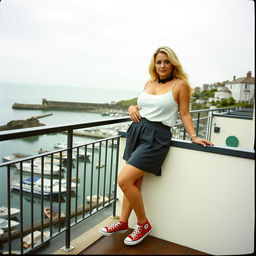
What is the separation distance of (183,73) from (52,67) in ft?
130

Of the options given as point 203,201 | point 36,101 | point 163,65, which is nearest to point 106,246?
point 203,201

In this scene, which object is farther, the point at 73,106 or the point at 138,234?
the point at 73,106

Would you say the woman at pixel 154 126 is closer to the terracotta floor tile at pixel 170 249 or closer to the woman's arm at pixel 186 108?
the woman's arm at pixel 186 108

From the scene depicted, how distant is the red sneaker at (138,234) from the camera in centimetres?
191

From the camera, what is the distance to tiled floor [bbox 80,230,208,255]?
1877mm

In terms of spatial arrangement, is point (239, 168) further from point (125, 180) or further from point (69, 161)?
point (69, 161)

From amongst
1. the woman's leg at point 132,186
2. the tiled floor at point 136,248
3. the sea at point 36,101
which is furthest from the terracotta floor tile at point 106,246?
the sea at point 36,101

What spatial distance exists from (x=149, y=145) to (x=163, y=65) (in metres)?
0.64

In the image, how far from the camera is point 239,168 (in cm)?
171

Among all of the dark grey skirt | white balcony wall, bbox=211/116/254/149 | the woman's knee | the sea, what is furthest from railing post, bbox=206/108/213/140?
the sea

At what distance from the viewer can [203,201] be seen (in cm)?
189

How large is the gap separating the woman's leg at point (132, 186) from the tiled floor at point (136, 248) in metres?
0.21

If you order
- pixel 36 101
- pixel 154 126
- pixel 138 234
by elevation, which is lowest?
pixel 138 234

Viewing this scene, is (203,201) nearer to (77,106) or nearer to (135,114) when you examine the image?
(135,114)
